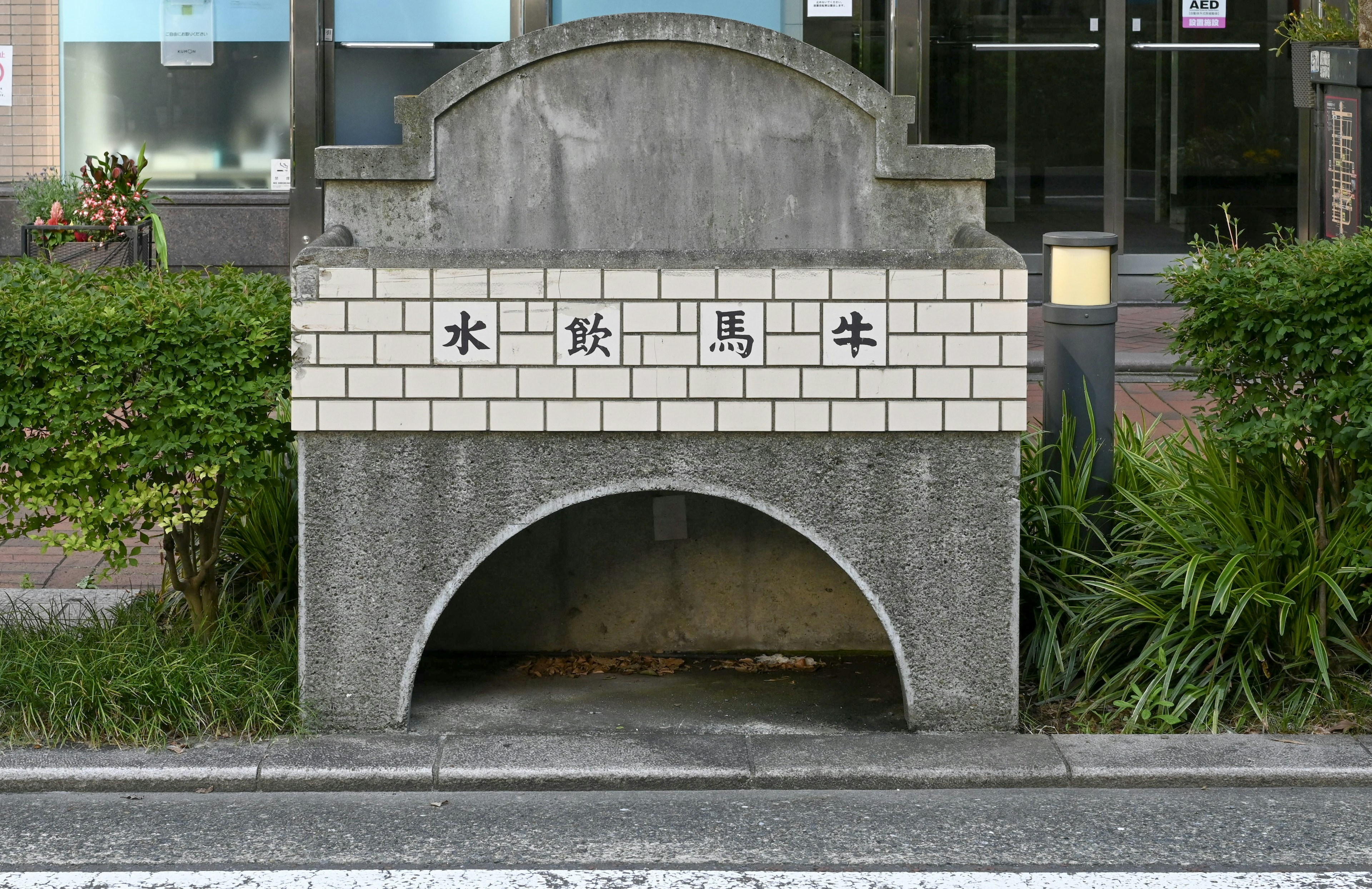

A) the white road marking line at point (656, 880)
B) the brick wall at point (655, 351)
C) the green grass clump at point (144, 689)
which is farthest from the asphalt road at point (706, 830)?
the brick wall at point (655, 351)

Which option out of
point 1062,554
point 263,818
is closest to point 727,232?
point 1062,554

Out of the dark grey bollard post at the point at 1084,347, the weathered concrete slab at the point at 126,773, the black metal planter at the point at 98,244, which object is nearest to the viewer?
the weathered concrete slab at the point at 126,773

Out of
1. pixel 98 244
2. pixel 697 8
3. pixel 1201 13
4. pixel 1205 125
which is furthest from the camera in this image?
pixel 1205 125

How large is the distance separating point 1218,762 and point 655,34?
9.52ft

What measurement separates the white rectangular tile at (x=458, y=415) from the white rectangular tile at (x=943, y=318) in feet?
4.18

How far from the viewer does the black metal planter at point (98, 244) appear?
995 centimetres

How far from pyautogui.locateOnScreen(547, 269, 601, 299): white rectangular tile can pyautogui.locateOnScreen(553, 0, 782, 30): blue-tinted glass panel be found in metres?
7.85

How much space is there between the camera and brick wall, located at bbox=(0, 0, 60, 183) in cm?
1250

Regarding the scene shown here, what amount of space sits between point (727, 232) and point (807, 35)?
683 centimetres

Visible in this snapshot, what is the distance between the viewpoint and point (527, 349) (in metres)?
4.96

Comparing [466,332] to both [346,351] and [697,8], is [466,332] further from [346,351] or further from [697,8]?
[697,8]

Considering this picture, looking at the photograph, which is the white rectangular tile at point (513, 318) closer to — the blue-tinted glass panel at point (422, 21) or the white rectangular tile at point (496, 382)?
the white rectangular tile at point (496, 382)

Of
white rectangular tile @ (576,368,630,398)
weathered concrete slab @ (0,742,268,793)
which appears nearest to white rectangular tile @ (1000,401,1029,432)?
white rectangular tile @ (576,368,630,398)

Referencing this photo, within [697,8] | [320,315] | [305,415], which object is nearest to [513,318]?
[320,315]
